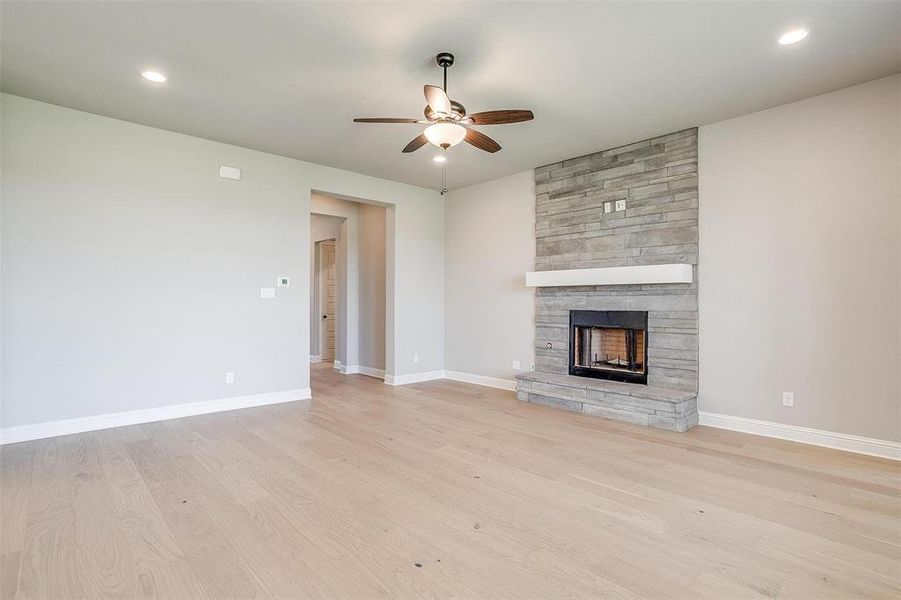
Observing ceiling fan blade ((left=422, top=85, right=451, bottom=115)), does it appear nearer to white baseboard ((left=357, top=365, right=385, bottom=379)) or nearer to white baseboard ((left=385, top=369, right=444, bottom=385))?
white baseboard ((left=385, top=369, right=444, bottom=385))

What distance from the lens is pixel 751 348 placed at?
3943 millimetres

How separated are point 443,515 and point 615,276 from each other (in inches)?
124

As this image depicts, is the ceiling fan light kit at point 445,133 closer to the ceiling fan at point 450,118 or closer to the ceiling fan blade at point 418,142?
the ceiling fan at point 450,118

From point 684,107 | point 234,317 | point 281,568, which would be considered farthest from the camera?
point 234,317

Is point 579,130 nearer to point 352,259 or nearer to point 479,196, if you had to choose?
point 479,196

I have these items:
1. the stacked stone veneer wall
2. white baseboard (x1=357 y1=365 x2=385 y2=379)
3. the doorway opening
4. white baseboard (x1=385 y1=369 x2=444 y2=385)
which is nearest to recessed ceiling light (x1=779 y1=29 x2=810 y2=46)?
the stacked stone veneer wall

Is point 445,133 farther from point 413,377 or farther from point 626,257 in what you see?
point 413,377

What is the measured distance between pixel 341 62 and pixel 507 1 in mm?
1253

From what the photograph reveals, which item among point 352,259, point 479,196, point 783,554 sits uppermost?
point 479,196

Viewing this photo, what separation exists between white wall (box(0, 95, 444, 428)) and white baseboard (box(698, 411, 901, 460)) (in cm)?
Answer: 449

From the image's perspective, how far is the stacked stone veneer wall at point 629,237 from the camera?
14.2 feet

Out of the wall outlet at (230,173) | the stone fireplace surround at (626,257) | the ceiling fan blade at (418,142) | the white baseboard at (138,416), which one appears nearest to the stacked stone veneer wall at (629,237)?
the stone fireplace surround at (626,257)

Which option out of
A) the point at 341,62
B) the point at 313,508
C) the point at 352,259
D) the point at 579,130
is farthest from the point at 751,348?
the point at 352,259

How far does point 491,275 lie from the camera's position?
244 inches
